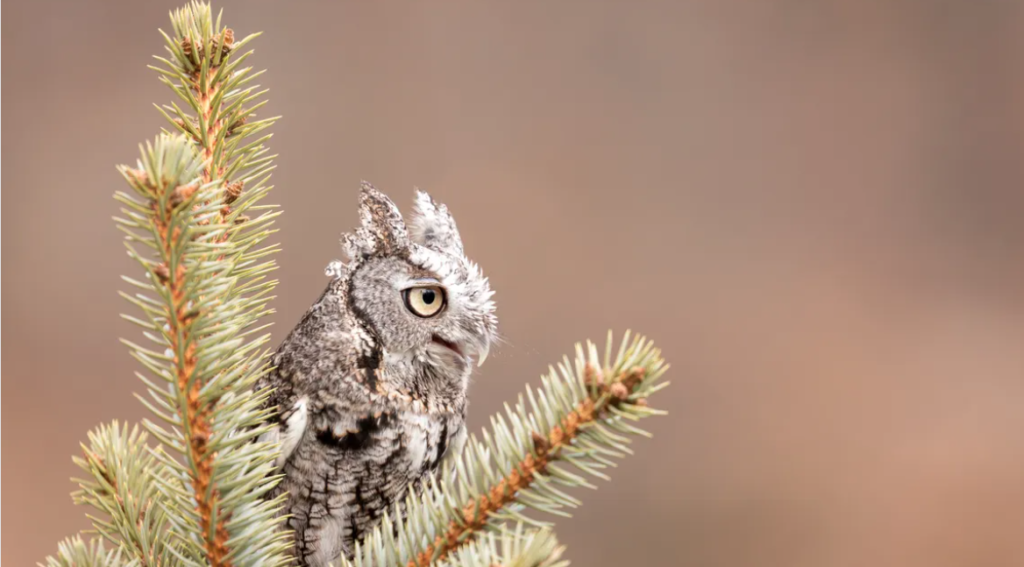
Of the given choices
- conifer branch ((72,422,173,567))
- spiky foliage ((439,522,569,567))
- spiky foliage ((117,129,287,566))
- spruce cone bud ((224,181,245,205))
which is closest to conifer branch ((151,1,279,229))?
spruce cone bud ((224,181,245,205))

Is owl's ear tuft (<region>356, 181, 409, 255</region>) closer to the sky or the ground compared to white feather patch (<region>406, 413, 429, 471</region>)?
closer to the sky

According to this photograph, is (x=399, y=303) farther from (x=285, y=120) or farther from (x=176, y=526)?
(x=285, y=120)

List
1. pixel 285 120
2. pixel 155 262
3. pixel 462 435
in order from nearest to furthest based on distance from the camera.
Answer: pixel 155 262
pixel 462 435
pixel 285 120

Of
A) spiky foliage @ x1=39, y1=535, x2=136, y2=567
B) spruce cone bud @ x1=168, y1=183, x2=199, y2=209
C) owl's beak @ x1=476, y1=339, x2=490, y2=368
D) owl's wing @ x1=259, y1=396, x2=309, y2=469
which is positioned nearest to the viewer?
spruce cone bud @ x1=168, y1=183, x2=199, y2=209

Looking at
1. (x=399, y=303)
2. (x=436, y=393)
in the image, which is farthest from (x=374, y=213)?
(x=436, y=393)

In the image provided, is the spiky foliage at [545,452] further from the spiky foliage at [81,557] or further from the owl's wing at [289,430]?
the owl's wing at [289,430]

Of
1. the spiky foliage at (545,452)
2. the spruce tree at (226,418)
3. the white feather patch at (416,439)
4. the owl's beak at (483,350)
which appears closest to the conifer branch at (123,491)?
the spruce tree at (226,418)

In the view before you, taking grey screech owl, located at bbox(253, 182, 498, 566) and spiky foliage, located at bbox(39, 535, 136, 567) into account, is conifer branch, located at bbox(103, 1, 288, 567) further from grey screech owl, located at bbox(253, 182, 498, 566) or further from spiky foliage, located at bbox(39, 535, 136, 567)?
grey screech owl, located at bbox(253, 182, 498, 566)
